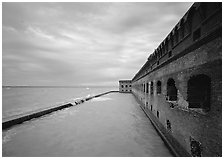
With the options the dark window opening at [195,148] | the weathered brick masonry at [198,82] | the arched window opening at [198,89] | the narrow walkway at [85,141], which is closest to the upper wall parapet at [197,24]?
the weathered brick masonry at [198,82]

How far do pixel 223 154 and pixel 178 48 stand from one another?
4.22 m

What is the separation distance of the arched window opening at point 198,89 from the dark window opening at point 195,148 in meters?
1.23

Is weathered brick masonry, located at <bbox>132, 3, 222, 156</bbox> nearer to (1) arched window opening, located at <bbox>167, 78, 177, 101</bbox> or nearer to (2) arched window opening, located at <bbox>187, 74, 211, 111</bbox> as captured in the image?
(2) arched window opening, located at <bbox>187, 74, 211, 111</bbox>

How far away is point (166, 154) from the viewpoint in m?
6.30

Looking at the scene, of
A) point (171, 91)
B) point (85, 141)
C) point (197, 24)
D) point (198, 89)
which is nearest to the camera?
point (197, 24)

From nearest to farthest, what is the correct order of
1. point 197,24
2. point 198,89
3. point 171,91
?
point 197,24 → point 198,89 → point 171,91

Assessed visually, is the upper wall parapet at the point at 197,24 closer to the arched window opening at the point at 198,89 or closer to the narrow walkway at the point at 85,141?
the arched window opening at the point at 198,89

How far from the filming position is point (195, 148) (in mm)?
4562

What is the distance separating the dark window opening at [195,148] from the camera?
4.41 metres

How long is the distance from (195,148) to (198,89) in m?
1.96

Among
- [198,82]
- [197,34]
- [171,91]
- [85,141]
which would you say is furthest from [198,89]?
[85,141]

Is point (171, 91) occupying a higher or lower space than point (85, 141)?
higher

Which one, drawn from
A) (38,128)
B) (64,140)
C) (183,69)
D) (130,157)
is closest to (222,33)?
(183,69)

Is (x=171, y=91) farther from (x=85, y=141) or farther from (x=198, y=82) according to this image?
(x=85, y=141)
